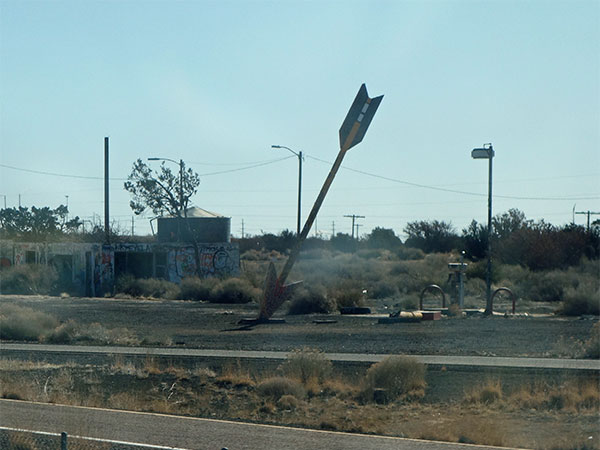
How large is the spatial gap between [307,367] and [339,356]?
10.9ft

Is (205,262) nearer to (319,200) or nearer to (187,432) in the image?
(319,200)

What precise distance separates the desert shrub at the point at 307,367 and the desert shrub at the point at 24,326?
43.5ft

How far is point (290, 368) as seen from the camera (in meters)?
17.7

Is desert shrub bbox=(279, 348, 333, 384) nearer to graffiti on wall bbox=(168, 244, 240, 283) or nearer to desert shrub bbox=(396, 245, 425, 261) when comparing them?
graffiti on wall bbox=(168, 244, 240, 283)

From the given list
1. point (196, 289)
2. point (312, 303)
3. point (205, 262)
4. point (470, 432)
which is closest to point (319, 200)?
point (312, 303)

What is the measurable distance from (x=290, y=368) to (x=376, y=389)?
2.46 metres

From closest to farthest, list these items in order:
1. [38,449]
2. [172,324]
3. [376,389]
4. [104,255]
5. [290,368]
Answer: [38,449], [376,389], [290,368], [172,324], [104,255]

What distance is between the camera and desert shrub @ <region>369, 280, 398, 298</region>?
149 ft

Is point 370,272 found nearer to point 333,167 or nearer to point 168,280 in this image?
point 168,280

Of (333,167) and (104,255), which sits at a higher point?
(333,167)

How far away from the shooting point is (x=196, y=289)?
155 ft

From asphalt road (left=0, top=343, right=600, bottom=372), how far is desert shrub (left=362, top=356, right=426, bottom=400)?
2.39 m

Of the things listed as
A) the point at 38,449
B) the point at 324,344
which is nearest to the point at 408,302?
the point at 324,344

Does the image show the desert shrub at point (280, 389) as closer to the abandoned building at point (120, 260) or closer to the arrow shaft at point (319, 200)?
the arrow shaft at point (319, 200)
